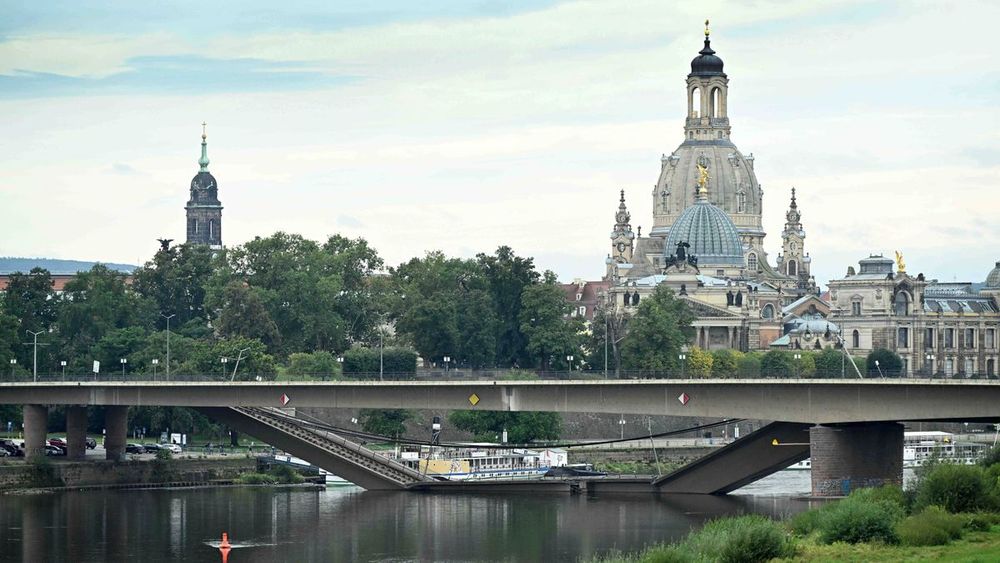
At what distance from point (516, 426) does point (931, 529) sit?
83.5 m

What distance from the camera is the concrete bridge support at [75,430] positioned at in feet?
429

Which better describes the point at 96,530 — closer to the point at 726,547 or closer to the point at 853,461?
the point at 853,461

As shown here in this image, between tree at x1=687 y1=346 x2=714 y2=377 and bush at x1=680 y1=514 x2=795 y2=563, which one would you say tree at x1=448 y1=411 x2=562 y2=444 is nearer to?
tree at x1=687 y1=346 x2=714 y2=377

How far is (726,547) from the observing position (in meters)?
67.6

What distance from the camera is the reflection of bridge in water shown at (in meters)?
102

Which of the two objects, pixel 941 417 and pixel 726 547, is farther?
pixel 941 417

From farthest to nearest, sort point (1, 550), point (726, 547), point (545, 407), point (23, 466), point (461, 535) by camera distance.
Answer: point (23, 466), point (545, 407), point (461, 535), point (1, 550), point (726, 547)

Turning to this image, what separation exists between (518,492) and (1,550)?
129ft

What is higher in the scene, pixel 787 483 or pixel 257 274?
pixel 257 274

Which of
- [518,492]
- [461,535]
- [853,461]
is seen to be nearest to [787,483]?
[518,492]

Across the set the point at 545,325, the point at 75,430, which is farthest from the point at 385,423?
the point at 545,325

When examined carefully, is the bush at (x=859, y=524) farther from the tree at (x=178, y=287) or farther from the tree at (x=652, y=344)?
the tree at (x=178, y=287)

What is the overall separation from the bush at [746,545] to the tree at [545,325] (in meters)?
106

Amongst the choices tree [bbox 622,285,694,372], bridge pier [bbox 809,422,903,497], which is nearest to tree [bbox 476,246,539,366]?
tree [bbox 622,285,694,372]
